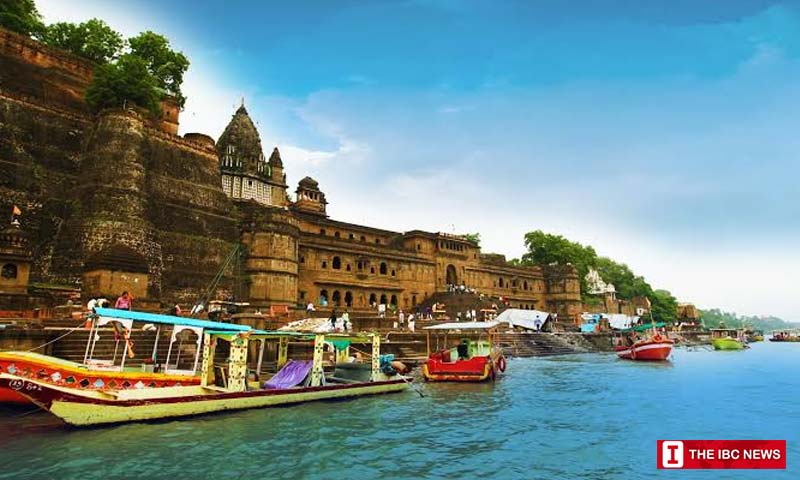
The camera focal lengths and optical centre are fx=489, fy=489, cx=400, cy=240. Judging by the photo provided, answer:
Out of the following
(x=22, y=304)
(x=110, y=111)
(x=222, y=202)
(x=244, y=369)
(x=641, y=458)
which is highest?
(x=110, y=111)

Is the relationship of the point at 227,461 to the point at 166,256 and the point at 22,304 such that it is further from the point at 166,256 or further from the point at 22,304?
the point at 166,256

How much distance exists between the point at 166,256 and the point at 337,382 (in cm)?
1542

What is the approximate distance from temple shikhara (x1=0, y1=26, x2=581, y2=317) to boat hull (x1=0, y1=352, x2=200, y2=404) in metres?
9.88

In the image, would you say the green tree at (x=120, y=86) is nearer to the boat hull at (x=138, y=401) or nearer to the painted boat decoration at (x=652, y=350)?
the boat hull at (x=138, y=401)

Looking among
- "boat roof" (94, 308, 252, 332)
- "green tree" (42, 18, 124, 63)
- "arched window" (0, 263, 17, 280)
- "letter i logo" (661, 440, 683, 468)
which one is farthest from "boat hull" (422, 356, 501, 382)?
"green tree" (42, 18, 124, 63)

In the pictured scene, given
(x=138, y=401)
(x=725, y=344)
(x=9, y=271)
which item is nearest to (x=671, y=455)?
(x=138, y=401)

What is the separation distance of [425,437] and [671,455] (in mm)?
5702

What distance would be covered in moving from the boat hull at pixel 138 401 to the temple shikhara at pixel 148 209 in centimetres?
1115

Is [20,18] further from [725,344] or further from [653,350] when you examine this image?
[725,344]

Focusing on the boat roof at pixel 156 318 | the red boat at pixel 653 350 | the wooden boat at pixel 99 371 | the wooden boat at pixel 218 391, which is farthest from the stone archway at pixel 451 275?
the wooden boat at pixel 99 371

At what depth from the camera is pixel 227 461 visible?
10.2 meters

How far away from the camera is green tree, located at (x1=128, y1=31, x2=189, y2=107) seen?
40.6 m

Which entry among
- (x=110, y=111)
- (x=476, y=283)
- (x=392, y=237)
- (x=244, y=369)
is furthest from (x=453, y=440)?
(x=476, y=283)

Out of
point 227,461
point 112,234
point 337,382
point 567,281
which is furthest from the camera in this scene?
point 567,281
